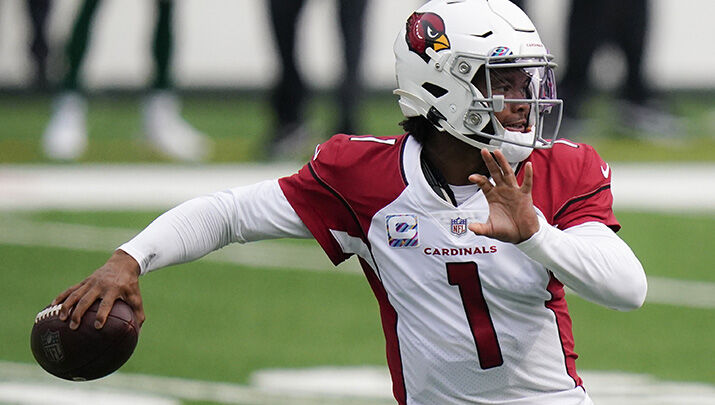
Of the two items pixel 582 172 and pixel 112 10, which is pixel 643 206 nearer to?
pixel 582 172

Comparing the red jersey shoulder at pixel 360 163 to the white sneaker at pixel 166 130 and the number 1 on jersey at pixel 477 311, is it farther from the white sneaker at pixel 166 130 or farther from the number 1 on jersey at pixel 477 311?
the white sneaker at pixel 166 130

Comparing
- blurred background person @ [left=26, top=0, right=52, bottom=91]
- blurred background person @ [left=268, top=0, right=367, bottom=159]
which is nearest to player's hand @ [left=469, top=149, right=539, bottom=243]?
blurred background person @ [left=268, top=0, right=367, bottom=159]

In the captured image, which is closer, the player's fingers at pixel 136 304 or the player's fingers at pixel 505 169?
the player's fingers at pixel 505 169

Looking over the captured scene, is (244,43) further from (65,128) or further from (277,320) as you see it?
(277,320)

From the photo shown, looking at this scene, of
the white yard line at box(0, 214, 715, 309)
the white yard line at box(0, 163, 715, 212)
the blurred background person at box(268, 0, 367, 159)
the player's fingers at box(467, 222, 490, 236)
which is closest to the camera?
the player's fingers at box(467, 222, 490, 236)

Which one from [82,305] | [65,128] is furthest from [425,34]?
[65,128]

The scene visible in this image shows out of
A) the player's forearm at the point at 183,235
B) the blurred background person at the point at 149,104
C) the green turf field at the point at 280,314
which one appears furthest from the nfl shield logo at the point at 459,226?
the blurred background person at the point at 149,104

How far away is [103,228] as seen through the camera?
823cm

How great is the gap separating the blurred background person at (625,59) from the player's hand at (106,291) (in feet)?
27.3

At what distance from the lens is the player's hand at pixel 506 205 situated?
3.21 m

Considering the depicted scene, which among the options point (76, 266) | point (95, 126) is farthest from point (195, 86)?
point (76, 266)

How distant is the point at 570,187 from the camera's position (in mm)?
3570

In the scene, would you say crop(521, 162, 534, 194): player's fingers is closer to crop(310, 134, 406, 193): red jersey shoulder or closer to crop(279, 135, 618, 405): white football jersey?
crop(279, 135, 618, 405): white football jersey

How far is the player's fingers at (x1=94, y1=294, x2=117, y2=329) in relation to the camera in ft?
11.2
